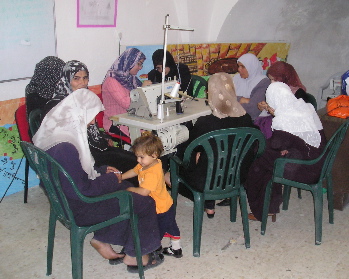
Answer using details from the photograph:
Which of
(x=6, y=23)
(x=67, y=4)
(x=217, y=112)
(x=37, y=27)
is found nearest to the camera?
(x=217, y=112)

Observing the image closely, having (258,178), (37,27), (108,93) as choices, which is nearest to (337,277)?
(258,178)

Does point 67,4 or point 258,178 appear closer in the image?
point 258,178

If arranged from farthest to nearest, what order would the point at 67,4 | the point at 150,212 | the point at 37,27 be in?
the point at 67,4
the point at 37,27
the point at 150,212

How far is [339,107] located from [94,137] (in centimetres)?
204

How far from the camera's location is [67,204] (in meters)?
2.09

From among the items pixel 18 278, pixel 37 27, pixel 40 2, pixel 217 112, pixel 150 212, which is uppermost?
pixel 40 2

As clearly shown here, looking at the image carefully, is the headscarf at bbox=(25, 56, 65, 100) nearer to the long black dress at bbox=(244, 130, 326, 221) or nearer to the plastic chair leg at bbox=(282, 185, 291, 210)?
the long black dress at bbox=(244, 130, 326, 221)

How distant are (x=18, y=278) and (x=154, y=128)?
1.35 metres

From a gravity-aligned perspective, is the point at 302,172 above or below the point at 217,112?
below

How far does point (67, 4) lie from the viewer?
380 centimetres

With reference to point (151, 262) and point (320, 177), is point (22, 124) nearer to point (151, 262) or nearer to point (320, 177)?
point (151, 262)

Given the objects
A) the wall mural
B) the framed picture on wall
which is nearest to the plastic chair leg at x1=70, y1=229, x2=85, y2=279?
the wall mural

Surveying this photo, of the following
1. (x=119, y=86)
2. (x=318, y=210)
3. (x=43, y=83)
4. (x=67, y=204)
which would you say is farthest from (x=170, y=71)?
(x=67, y=204)

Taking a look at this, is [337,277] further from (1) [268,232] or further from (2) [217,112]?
(2) [217,112]
